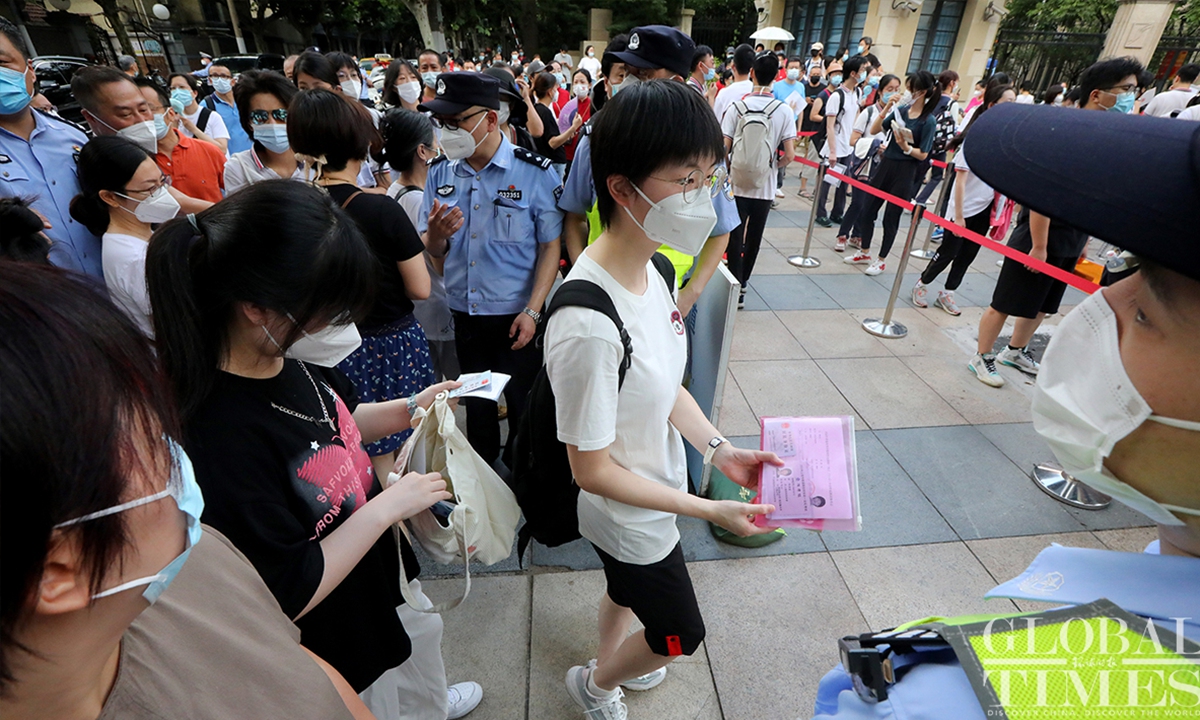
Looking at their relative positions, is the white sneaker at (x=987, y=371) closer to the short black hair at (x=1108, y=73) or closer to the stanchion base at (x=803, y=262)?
the short black hair at (x=1108, y=73)

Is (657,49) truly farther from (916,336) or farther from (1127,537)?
(1127,537)

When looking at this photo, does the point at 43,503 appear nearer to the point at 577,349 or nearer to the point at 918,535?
the point at 577,349

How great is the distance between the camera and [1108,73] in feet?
13.0

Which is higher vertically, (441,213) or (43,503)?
(43,503)

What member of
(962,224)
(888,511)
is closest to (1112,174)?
(888,511)

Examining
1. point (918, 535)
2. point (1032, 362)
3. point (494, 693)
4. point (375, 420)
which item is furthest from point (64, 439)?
point (1032, 362)

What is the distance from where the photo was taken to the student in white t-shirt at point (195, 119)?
5634 mm

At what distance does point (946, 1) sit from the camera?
18.8 m

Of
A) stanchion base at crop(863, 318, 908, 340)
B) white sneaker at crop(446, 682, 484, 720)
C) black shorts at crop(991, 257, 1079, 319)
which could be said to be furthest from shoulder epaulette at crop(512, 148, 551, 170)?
stanchion base at crop(863, 318, 908, 340)

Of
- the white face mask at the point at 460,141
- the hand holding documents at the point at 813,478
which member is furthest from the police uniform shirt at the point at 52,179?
the hand holding documents at the point at 813,478

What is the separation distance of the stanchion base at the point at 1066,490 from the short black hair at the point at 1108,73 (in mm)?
2792

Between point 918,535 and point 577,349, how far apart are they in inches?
103

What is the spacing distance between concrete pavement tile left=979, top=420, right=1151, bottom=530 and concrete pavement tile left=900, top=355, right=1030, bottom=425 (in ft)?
0.45

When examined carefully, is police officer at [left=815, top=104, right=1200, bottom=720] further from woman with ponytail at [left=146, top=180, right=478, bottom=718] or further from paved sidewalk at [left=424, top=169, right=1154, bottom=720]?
paved sidewalk at [left=424, top=169, right=1154, bottom=720]
